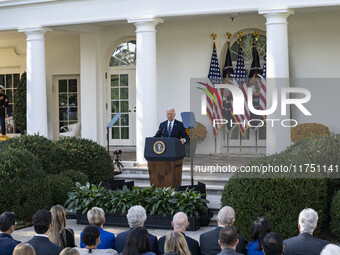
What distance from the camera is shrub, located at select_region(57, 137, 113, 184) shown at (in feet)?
45.0

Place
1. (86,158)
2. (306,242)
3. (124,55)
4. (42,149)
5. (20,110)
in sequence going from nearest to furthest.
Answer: (306,242)
(42,149)
(86,158)
(124,55)
(20,110)

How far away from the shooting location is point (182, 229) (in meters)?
7.08

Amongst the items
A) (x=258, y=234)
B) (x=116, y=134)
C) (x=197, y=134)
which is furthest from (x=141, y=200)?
(x=116, y=134)

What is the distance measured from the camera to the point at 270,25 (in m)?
14.3

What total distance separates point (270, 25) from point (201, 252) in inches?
314

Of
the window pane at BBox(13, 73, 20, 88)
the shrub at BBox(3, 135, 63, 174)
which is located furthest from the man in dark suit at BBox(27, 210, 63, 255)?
the window pane at BBox(13, 73, 20, 88)

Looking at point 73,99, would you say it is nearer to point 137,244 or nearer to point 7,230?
point 7,230

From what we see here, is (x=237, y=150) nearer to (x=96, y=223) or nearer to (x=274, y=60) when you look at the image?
(x=274, y=60)

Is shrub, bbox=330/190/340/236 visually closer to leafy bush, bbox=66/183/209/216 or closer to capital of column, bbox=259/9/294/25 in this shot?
leafy bush, bbox=66/183/209/216

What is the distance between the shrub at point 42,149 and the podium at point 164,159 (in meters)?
2.38

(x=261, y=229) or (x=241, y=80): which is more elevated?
(x=241, y=80)

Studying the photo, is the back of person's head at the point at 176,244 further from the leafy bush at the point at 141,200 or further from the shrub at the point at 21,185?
the shrub at the point at 21,185

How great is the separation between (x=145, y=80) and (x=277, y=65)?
10.4ft

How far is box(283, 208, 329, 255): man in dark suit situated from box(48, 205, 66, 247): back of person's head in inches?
97.4
